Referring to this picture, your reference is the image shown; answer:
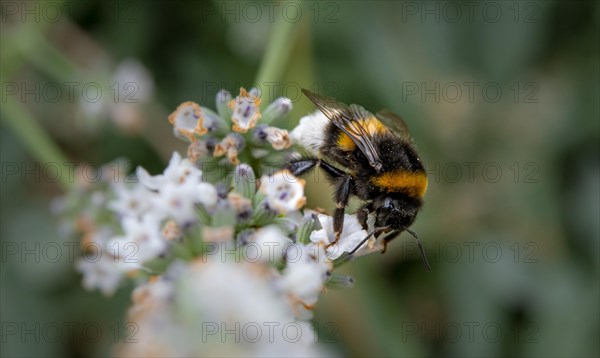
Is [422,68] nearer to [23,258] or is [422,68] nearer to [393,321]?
[393,321]

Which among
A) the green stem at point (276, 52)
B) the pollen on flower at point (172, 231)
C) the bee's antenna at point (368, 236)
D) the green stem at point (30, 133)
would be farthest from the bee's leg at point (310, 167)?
the green stem at point (30, 133)

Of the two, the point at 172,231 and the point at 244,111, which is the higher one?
the point at 244,111

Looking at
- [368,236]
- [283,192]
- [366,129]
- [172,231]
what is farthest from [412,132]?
[172,231]

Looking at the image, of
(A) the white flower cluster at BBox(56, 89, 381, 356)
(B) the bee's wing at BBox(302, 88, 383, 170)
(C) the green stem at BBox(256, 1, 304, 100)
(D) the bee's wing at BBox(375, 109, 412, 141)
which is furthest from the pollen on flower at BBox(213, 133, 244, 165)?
(C) the green stem at BBox(256, 1, 304, 100)

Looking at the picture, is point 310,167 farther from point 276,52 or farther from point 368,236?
point 276,52

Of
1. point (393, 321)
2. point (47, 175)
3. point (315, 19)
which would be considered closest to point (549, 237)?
point (393, 321)

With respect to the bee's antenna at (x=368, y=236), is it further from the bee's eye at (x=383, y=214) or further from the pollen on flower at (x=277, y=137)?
the pollen on flower at (x=277, y=137)

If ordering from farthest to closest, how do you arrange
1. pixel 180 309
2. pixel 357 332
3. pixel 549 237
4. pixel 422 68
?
pixel 422 68 < pixel 549 237 < pixel 357 332 < pixel 180 309

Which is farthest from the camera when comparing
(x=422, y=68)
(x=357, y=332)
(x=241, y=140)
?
(x=422, y=68)
